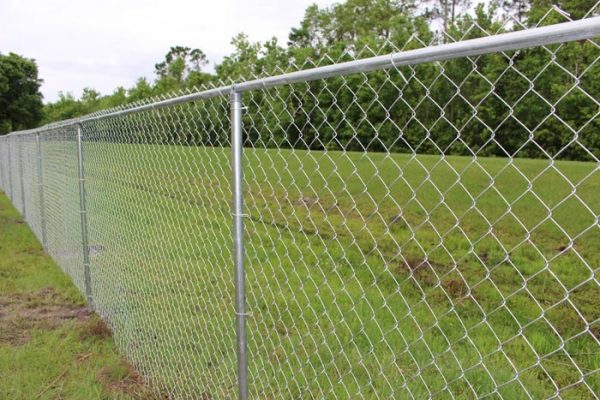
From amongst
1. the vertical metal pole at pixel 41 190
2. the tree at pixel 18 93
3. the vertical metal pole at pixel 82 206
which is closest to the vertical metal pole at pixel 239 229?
the vertical metal pole at pixel 82 206

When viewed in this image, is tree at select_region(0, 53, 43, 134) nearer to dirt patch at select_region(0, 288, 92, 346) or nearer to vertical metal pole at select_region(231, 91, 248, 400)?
dirt patch at select_region(0, 288, 92, 346)

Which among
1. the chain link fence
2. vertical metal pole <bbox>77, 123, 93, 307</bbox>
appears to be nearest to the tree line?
the chain link fence

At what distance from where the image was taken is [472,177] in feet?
29.4

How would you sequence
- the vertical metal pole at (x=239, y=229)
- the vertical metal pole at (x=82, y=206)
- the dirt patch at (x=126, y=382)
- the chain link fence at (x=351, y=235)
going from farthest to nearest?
the vertical metal pole at (x=82, y=206) → the dirt patch at (x=126, y=382) → the vertical metal pole at (x=239, y=229) → the chain link fence at (x=351, y=235)

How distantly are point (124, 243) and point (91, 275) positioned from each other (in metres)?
1.06

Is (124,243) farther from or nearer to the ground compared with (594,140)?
nearer to the ground

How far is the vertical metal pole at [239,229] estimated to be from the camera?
2.01 metres

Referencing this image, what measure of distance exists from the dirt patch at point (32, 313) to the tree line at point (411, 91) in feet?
7.14

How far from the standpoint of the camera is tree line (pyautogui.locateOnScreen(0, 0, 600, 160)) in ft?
4.98

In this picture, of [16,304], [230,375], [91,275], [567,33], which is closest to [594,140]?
[567,33]

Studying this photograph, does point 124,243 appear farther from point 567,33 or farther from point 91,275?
point 567,33

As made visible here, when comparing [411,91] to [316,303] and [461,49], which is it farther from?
[461,49]

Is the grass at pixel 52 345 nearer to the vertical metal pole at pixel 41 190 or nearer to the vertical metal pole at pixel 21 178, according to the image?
the vertical metal pole at pixel 41 190

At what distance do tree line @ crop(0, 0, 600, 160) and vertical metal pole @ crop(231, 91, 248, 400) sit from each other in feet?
0.73
